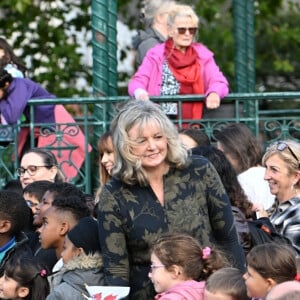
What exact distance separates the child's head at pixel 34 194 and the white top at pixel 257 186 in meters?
1.32

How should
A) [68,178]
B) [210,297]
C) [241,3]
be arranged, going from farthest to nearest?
1. [241,3]
2. [68,178]
3. [210,297]

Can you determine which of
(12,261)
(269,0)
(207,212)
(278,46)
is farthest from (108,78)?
(278,46)

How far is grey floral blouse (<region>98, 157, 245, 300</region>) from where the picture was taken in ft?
23.4

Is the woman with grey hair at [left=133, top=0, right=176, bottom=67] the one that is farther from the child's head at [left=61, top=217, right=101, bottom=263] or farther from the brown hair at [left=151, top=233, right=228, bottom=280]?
the brown hair at [left=151, top=233, right=228, bottom=280]

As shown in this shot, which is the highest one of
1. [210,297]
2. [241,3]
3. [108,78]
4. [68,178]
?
[241,3]

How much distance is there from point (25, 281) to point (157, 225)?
125 cm

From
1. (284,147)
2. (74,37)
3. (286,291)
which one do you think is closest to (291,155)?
(284,147)

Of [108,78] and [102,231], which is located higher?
[108,78]

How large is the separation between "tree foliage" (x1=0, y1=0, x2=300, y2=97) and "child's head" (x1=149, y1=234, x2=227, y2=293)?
7651 millimetres

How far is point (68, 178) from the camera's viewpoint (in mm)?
10789

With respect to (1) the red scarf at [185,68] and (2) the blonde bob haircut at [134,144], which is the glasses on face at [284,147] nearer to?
(2) the blonde bob haircut at [134,144]

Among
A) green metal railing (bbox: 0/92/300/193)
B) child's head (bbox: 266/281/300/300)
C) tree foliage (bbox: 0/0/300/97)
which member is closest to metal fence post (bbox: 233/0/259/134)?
green metal railing (bbox: 0/92/300/193)

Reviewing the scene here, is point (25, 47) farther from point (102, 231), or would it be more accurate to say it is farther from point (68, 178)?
point (102, 231)

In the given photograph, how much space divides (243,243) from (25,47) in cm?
909
